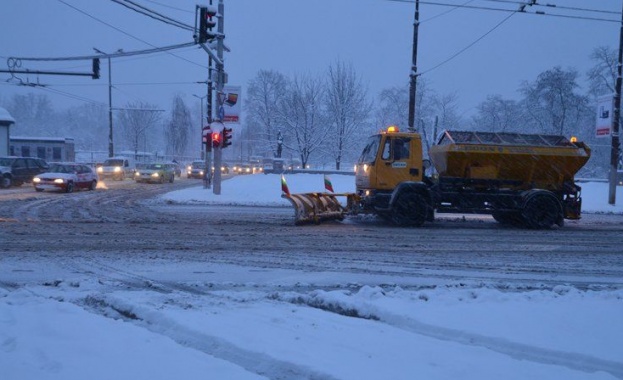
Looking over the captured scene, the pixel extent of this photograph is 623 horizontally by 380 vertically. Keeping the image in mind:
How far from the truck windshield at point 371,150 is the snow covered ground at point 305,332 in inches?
305

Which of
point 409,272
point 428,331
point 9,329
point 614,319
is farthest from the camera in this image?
point 409,272

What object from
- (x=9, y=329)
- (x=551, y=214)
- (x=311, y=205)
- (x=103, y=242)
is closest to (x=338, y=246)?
(x=311, y=205)

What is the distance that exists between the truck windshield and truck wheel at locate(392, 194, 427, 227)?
4.76 feet

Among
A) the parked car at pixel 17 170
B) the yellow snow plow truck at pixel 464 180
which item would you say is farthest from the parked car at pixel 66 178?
the yellow snow plow truck at pixel 464 180

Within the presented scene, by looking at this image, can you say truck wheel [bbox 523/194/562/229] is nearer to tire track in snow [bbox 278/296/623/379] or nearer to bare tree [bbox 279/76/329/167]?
Result: tire track in snow [bbox 278/296/623/379]

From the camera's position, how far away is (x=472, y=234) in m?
13.7

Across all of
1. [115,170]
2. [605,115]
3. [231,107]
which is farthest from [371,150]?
[115,170]

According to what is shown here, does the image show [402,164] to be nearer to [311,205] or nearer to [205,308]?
[311,205]

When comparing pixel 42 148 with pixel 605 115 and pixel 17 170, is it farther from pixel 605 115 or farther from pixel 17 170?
pixel 605 115

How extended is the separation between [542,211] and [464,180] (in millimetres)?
2493

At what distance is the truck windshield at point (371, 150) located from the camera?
48.6 feet

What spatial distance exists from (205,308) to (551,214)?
12.5m

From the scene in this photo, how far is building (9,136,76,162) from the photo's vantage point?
58438 millimetres

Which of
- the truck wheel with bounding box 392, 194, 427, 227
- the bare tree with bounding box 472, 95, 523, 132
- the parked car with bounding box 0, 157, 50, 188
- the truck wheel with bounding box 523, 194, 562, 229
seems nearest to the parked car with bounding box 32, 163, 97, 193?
the parked car with bounding box 0, 157, 50, 188
